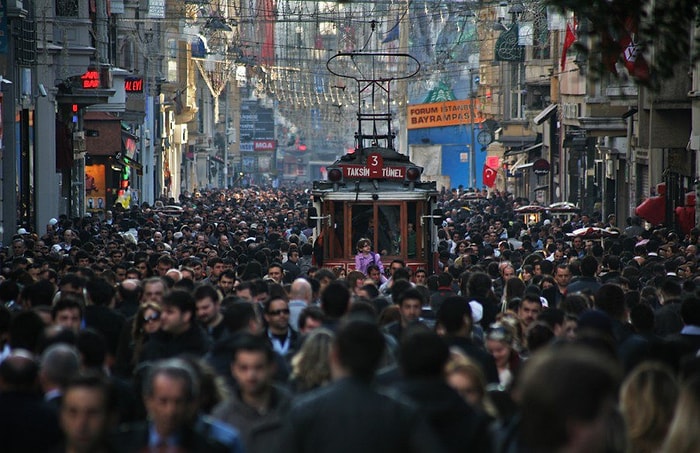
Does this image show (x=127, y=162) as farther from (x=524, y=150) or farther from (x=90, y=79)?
(x=524, y=150)

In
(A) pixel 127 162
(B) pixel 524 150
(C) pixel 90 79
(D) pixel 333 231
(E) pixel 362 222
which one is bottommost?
(D) pixel 333 231

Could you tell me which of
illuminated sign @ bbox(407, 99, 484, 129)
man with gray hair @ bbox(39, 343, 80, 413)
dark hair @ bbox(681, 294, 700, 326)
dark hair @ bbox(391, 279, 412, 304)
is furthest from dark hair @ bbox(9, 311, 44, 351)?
illuminated sign @ bbox(407, 99, 484, 129)

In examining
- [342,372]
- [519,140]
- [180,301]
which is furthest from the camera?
[519,140]

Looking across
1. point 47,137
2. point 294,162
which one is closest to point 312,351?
point 47,137

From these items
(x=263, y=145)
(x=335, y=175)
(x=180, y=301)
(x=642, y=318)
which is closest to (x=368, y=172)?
(x=335, y=175)

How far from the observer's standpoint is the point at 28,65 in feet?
108

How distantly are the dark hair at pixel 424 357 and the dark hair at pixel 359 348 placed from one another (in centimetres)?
31

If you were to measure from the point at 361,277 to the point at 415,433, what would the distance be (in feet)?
35.5

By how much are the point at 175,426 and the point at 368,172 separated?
1767 centimetres

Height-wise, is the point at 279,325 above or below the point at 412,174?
below

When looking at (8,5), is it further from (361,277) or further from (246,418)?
(246,418)

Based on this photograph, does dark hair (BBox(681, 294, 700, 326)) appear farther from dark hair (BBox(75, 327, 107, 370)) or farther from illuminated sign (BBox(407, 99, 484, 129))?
illuminated sign (BBox(407, 99, 484, 129))

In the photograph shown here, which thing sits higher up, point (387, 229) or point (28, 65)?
point (28, 65)

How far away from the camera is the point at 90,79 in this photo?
4072 cm
